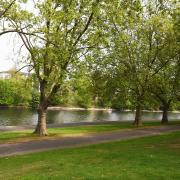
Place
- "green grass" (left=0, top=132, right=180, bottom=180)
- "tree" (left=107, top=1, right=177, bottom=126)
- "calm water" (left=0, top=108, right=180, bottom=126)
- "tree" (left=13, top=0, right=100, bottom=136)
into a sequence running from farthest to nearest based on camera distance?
"calm water" (left=0, top=108, right=180, bottom=126) < "tree" (left=107, top=1, right=177, bottom=126) < "tree" (left=13, top=0, right=100, bottom=136) < "green grass" (left=0, top=132, right=180, bottom=180)

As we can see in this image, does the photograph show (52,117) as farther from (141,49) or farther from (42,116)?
(42,116)

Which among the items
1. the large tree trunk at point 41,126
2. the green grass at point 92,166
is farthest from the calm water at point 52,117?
the green grass at point 92,166

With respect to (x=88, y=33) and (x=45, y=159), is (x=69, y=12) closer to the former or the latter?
(x=88, y=33)

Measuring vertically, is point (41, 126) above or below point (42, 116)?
below

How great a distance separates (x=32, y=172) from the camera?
12734 millimetres

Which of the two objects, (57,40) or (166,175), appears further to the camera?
(57,40)

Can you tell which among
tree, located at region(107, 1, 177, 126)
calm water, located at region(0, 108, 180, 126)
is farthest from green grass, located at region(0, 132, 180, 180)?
calm water, located at region(0, 108, 180, 126)

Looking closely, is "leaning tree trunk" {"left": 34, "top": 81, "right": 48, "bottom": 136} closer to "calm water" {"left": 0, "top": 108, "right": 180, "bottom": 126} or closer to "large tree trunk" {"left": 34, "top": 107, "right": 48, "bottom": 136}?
"large tree trunk" {"left": 34, "top": 107, "right": 48, "bottom": 136}

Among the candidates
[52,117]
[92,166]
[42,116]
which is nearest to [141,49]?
[42,116]

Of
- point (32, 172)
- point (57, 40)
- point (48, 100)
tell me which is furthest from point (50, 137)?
point (32, 172)

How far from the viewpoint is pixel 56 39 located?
2409 centimetres

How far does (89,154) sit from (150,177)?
6.45 m

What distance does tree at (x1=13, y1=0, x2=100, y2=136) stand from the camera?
79.4 ft

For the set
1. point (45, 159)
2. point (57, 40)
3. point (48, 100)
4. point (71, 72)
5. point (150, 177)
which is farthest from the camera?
point (48, 100)
